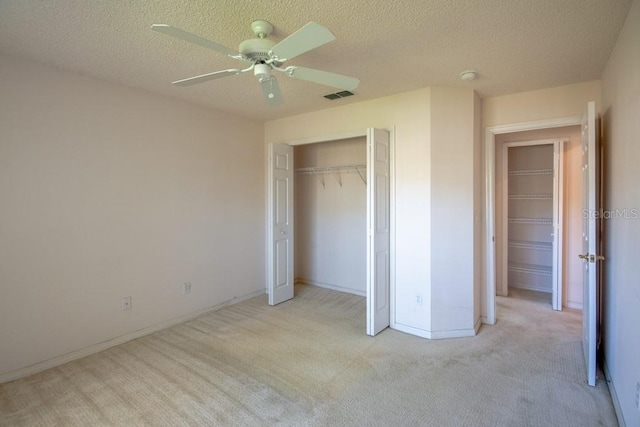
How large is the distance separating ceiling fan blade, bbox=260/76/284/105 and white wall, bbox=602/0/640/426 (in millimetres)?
2014

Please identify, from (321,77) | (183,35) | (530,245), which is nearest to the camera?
(183,35)

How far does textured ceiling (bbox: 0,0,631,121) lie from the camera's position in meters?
1.85

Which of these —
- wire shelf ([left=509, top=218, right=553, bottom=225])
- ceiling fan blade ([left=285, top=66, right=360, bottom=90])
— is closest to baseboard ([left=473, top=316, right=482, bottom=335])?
wire shelf ([left=509, top=218, right=553, bottom=225])

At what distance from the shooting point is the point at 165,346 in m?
3.07

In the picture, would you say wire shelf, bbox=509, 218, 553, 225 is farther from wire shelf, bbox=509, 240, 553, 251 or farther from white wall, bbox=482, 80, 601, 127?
white wall, bbox=482, 80, 601, 127

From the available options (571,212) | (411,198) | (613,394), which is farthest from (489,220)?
(613,394)

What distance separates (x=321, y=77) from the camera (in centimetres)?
200

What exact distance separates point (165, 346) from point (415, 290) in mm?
2514

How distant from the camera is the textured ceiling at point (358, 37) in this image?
6.07 ft

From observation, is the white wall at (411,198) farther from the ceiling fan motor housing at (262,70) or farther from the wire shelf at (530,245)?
the wire shelf at (530,245)

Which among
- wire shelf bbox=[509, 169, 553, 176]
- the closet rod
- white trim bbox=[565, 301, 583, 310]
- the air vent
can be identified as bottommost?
white trim bbox=[565, 301, 583, 310]

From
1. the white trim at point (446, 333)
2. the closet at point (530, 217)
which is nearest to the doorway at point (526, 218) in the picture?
the closet at point (530, 217)

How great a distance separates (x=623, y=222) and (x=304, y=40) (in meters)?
2.20

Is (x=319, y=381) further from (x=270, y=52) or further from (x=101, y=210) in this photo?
(x=101, y=210)
